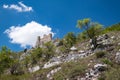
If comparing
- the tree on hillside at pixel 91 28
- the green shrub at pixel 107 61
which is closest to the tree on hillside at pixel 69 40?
the tree on hillside at pixel 91 28

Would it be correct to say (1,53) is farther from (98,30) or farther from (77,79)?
(77,79)

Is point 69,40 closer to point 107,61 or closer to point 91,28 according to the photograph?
point 91,28

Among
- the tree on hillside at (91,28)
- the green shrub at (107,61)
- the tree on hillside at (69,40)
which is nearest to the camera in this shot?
the green shrub at (107,61)

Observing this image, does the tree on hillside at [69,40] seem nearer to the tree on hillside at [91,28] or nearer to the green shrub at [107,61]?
the tree on hillside at [91,28]

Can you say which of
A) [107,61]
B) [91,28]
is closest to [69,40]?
[91,28]

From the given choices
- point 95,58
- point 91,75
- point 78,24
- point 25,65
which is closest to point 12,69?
point 25,65

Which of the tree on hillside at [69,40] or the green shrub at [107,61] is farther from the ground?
the tree on hillside at [69,40]

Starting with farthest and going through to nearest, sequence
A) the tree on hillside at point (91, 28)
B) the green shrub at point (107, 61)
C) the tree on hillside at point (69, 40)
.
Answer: the tree on hillside at point (69, 40) → the tree on hillside at point (91, 28) → the green shrub at point (107, 61)

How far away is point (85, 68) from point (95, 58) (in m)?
5.41

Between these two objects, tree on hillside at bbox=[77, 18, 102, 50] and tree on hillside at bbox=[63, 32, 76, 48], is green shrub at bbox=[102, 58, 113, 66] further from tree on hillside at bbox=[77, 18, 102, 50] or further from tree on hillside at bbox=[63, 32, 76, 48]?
tree on hillside at bbox=[63, 32, 76, 48]

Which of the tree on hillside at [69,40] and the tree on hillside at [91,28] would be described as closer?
the tree on hillside at [91,28]

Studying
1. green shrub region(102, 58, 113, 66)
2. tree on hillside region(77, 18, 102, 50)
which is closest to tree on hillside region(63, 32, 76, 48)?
tree on hillside region(77, 18, 102, 50)

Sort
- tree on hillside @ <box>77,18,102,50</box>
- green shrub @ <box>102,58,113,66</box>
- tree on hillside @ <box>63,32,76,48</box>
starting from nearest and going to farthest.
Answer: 1. green shrub @ <box>102,58,113,66</box>
2. tree on hillside @ <box>77,18,102,50</box>
3. tree on hillside @ <box>63,32,76,48</box>

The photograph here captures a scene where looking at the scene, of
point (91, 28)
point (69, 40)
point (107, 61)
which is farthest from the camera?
point (69, 40)
